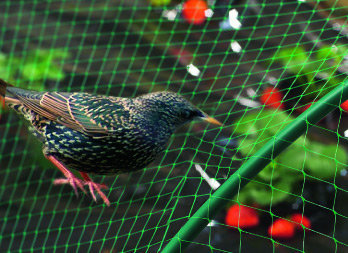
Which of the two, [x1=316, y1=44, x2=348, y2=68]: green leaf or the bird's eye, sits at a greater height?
[x1=316, y1=44, x2=348, y2=68]: green leaf

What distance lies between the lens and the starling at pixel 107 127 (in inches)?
94.9

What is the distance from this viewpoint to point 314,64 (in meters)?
2.73

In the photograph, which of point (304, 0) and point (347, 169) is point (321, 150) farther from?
point (304, 0)

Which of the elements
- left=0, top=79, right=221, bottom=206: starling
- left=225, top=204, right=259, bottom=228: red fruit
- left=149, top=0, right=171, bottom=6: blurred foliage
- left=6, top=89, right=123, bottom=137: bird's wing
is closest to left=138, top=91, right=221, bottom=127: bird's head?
left=0, top=79, right=221, bottom=206: starling

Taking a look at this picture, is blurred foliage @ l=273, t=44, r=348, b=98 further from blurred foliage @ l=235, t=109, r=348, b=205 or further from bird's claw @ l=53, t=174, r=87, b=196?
bird's claw @ l=53, t=174, r=87, b=196

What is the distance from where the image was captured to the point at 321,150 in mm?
2680

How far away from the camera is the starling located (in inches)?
94.9

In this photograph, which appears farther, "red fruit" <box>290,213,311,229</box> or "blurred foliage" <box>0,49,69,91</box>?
"blurred foliage" <box>0,49,69,91</box>

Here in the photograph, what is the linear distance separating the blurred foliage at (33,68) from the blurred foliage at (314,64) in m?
1.23

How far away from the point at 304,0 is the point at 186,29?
689 millimetres

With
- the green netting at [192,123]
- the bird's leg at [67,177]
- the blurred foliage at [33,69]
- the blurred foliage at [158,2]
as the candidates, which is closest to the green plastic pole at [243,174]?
the green netting at [192,123]

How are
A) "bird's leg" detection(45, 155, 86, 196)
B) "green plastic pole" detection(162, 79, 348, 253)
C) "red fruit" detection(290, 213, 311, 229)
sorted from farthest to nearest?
1. "red fruit" detection(290, 213, 311, 229)
2. "bird's leg" detection(45, 155, 86, 196)
3. "green plastic pole" detection(162, 79, 348, 253)

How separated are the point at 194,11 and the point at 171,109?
1166mm

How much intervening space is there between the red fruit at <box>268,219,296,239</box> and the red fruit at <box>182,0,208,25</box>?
133 cm
